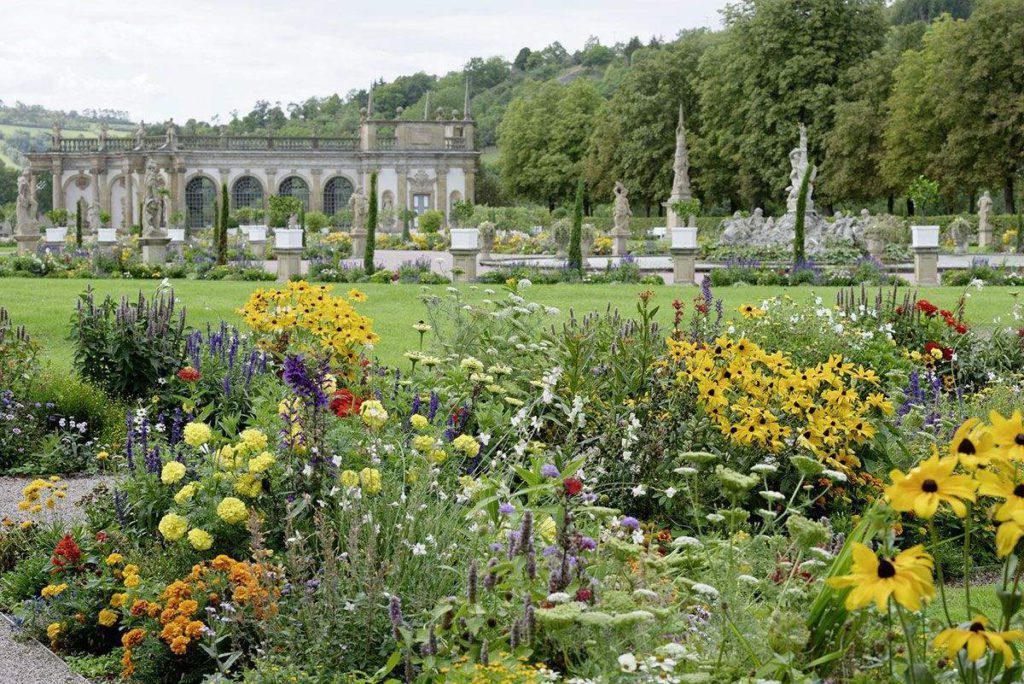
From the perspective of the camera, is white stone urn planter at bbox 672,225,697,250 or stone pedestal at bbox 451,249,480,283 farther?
stone pedestal at bbox 451,249,480,283

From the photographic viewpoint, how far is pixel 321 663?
3729 mm

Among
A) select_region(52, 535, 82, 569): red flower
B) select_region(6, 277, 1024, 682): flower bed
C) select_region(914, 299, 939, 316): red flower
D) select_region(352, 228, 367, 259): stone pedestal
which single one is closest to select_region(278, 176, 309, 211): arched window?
select_region(352, 228, 367, 259): stone pedestal

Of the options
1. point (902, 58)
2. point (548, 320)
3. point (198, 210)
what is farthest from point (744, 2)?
point (548, 320)

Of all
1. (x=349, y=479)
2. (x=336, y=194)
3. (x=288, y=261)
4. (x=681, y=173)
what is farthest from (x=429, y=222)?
(x=349, y=479)

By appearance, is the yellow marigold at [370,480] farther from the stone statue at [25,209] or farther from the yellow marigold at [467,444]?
the stone statue at [25,209]

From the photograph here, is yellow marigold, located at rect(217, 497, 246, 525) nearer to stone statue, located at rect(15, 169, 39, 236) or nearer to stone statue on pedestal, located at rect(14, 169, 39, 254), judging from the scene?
stone statue on pedestal, located at rect(14, 169, 39, 254)

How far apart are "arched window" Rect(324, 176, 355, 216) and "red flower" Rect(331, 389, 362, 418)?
53.1 m

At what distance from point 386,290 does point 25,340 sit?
868 cm

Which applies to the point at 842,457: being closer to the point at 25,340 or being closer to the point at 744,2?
the point at 25,340

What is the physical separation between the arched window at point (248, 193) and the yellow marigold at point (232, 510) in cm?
5471

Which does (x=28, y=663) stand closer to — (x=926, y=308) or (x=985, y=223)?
(x=926, y=308)

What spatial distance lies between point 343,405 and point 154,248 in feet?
66.7

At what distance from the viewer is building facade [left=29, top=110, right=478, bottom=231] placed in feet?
185

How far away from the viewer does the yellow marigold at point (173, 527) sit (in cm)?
418
